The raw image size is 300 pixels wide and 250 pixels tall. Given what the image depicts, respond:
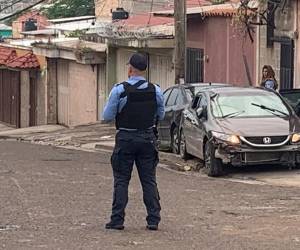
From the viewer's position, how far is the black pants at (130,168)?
8.31m

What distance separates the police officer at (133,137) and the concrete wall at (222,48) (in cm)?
1481

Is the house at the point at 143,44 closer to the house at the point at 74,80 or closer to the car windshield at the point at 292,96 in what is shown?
the house at the point at 74,80

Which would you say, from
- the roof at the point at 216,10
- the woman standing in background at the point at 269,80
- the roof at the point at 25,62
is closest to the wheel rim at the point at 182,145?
the woman standing in background at the point at 269,80

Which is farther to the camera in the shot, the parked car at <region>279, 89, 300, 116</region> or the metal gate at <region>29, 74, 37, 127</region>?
the metal gate at <region>29, 74, 37, 127</region>

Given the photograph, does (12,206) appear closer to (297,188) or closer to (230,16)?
(297,188)

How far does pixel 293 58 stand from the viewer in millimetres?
21000

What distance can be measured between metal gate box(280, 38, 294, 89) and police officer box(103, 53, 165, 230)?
43.5ft

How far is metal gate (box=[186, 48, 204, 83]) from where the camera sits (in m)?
26.4

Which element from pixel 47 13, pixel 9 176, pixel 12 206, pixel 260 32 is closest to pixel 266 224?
pixel 12 206

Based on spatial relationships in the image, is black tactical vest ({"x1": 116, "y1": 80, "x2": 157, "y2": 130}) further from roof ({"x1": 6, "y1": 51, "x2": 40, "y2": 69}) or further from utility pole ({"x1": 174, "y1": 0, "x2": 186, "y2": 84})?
roof ({"x1": 6, "y1": 51, "x2": 40, "y2": 69})

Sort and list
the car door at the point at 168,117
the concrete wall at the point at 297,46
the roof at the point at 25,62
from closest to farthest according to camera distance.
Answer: the car door at the point at 168,117
the concrete wall at the point at 297,46
the roof at the point at 25,62

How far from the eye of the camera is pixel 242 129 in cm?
1364

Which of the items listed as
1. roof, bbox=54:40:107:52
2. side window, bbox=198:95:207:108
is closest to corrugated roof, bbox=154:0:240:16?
roof, bbox=54:40:107:52

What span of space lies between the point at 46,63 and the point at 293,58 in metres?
17.7
